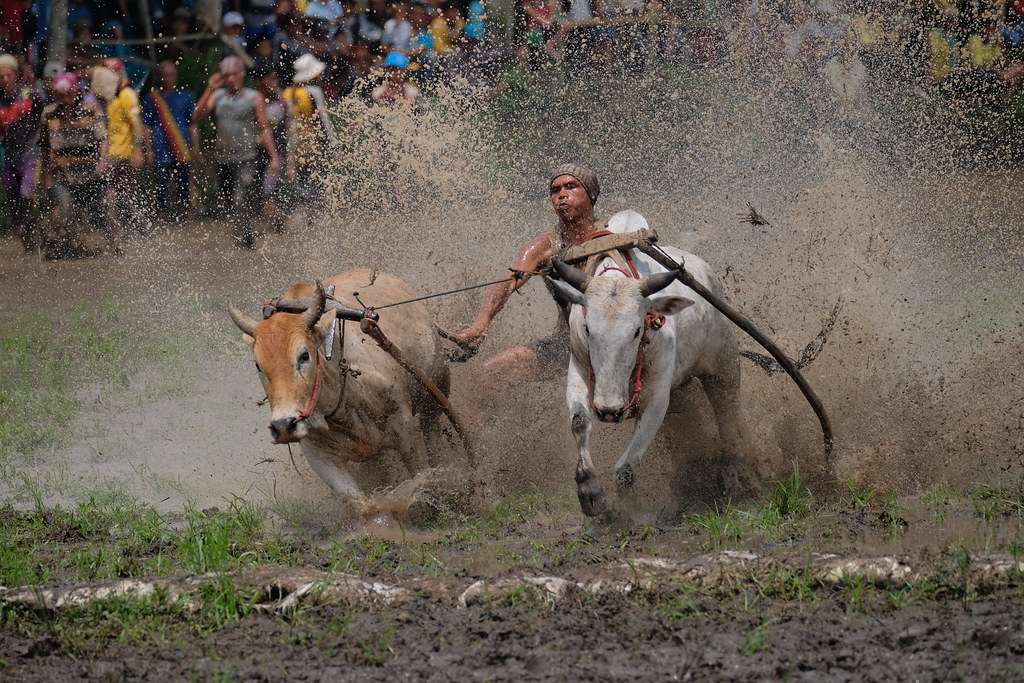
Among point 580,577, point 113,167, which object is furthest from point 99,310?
point 580,577

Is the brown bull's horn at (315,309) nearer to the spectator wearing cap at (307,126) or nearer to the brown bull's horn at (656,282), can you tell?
the brown bull's horn at (656,282)

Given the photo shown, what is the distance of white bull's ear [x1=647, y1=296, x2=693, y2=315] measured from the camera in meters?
6.35

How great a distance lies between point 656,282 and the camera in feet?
20.5

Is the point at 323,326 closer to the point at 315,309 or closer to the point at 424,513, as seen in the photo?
the point at 315,309

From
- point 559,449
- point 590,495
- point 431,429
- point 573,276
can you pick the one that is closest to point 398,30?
point 431,429

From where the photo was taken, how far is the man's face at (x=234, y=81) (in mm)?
14141

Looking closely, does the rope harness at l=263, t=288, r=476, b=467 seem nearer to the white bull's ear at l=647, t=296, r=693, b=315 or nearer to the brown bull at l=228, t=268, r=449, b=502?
the brown bull at l=228, t=268, r=449, b=502

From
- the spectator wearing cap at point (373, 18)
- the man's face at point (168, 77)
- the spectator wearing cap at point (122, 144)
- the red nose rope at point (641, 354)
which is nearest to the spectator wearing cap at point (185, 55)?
the man's face at point (168, 77)

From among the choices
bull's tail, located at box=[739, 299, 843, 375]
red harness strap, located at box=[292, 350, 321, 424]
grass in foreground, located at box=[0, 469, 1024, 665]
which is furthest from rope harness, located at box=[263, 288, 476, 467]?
bull's tail, located at box=[739, 299, 843, 375]

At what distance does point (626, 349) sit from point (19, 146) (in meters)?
10.4

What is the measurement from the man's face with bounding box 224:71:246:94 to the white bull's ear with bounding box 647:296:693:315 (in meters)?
8.93

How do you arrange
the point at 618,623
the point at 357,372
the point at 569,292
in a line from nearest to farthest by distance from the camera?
1. the point at 618,623
2. the point at 569,292
3. the point at 357,372

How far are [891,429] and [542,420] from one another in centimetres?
203

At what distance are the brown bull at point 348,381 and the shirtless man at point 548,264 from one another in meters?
0.33
